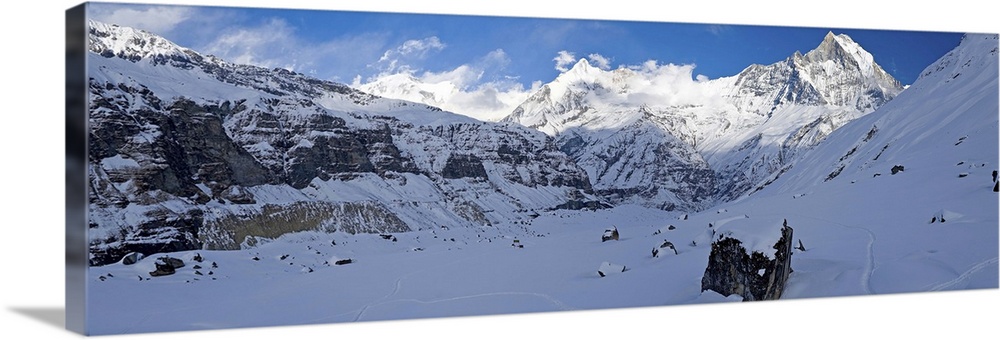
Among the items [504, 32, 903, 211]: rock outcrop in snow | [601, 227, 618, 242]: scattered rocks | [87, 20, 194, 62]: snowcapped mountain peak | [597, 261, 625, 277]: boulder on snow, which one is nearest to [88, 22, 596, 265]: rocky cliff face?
[87, 20, 194, 62]: snowcapped mountain peak

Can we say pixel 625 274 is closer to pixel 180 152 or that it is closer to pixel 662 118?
pixel 662 118

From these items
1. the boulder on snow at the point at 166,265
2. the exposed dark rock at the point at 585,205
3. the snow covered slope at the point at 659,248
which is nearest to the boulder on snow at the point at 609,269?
the snow covered slope at the point at 659,248

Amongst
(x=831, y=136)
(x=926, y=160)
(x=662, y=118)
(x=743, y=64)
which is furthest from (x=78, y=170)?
(x=926, y=160)

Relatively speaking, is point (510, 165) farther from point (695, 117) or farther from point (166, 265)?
point (166, 265)

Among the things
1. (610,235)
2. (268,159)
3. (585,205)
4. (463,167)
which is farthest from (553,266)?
(268,159)

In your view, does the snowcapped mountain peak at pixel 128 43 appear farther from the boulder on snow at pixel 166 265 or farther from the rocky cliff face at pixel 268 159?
the boulder on snow at pixel 166 265

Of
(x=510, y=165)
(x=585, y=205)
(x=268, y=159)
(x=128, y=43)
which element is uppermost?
(x=128, y=43)

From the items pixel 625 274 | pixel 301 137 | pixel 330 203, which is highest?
pixel 301 137
